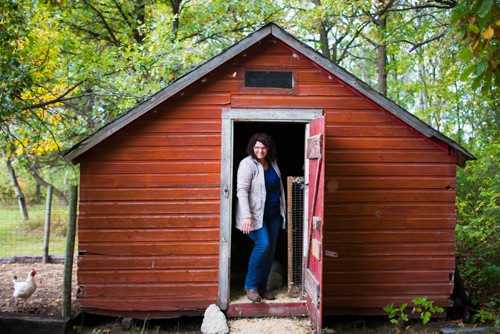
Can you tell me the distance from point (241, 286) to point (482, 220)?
17.0 ft

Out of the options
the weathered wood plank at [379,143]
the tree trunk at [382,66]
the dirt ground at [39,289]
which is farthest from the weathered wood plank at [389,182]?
the tree trunk at [382,66]

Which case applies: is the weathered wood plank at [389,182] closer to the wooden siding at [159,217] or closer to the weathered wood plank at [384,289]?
the weathered wood plank at [384,289]

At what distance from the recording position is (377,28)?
15.4m

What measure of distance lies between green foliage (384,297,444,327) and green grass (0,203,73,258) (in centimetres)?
850

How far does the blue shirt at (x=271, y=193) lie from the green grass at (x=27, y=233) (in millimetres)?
7484

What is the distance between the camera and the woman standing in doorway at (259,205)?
234 inches

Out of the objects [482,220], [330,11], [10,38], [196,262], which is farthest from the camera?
[330,11]

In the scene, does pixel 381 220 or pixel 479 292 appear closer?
pixel 381 220

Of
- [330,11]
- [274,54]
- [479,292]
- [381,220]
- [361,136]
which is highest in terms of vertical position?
[330,11]

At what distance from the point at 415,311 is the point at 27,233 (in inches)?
446

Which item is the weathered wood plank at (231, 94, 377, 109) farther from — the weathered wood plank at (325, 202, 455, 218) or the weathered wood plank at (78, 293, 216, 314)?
the weathered wood plank at (78, 293, 216, 314)

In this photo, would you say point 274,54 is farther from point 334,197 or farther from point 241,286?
point 241,286

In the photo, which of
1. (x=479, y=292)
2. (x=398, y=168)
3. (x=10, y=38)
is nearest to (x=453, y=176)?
(x=398, y=168)

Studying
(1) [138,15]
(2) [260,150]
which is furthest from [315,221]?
(1) [138,15]
